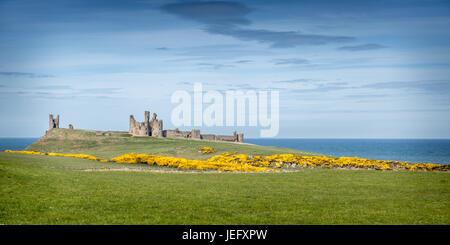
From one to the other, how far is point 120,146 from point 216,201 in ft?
205

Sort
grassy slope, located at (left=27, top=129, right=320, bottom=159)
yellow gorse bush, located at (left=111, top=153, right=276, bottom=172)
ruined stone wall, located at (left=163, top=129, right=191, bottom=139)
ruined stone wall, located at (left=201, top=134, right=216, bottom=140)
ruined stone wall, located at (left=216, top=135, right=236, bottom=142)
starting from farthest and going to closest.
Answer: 1. ruined stone wall, located at (left=216, top=135, right=236, bottom=142)
2. ruined stone wall, located at (left=201, top=134, right=216, bottom=140)
3. ruined stone wall, located at (left=163, top=129, right=191, bottom=139)
4. grassy slope, located at (left=27, top=129, right=320, bottom=159)
5. yellow gorse bush, located at (left=111, top=153, right=276, bottom=172)

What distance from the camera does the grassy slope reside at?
69.7 metres

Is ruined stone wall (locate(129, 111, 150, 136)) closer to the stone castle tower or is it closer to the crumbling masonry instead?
the crumbling masonry

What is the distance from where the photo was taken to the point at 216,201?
21797 mm

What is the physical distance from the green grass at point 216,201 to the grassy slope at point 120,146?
34908 mm

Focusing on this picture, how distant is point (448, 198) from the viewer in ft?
→ 79.2

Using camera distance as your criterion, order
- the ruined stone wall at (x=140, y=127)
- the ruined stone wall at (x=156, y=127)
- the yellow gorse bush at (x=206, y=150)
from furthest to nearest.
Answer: the ruined stone wall at (x=156, y=127), the ruined stone wall at (x=140, y=127), the yellow gorse bush at (x=206, y=150)

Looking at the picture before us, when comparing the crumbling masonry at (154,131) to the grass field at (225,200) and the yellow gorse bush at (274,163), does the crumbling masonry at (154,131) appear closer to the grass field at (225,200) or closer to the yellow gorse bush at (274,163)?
the yellow gorse bush at (274,163)

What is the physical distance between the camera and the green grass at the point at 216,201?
17.4m

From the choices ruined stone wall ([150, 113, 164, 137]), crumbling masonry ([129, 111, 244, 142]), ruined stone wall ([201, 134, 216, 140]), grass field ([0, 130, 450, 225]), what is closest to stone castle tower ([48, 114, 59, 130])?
crumbling masonry ([129, 111, 244, 142])

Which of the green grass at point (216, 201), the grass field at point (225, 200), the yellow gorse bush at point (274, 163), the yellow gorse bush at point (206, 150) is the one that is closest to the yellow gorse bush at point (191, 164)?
the yellow gorse bush at point (274, 163)

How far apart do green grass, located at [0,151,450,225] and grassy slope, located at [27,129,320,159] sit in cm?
3491
